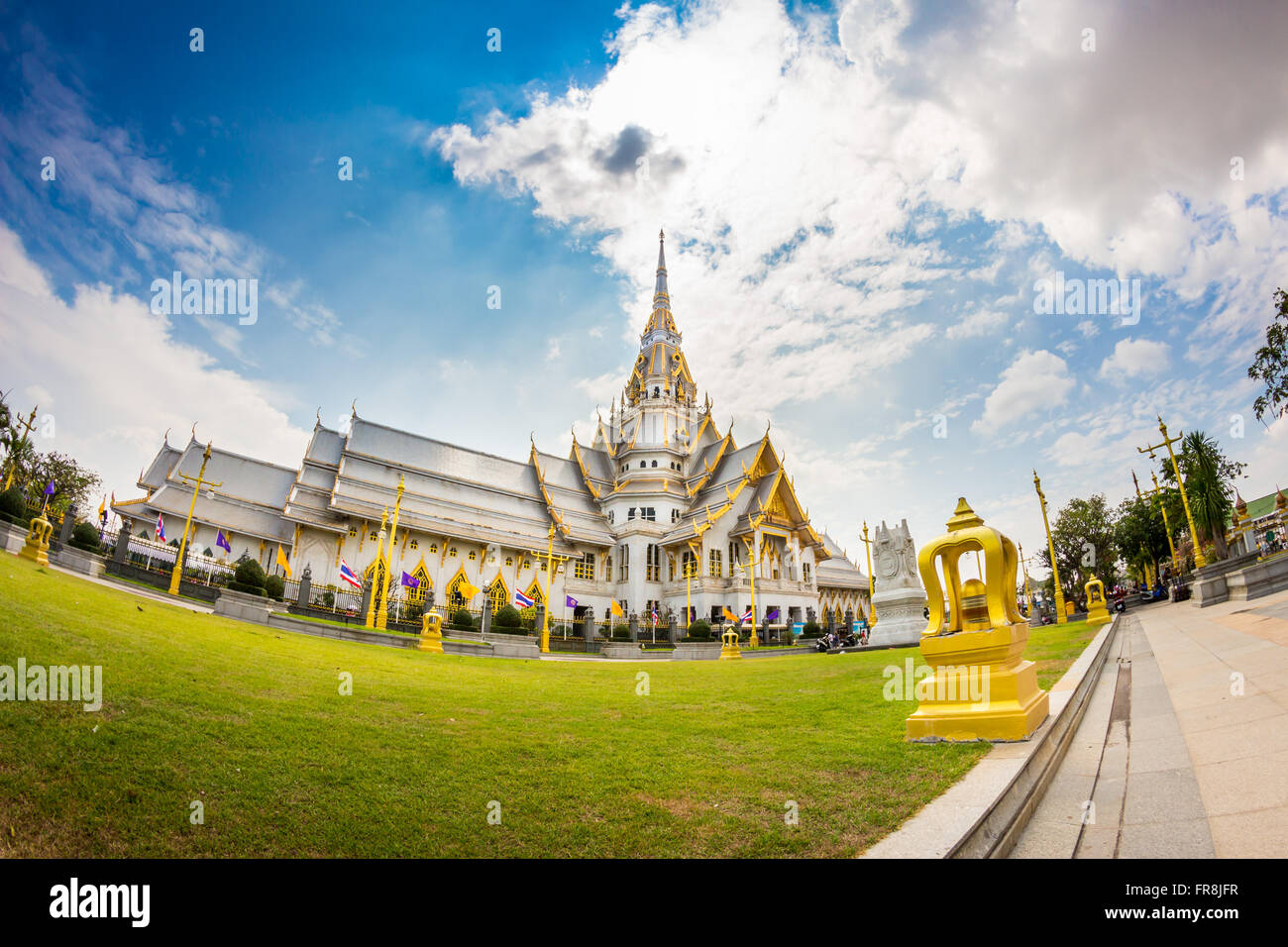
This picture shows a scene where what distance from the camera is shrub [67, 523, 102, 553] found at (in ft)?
64.7

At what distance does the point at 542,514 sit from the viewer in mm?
41438

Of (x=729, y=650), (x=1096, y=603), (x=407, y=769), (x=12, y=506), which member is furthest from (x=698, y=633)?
(x=407, y=769)

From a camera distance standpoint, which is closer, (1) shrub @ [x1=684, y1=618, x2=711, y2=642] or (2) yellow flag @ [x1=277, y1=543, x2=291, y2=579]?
(1) shrub @ [x1=684, y1=618, x2=711, y2=642]

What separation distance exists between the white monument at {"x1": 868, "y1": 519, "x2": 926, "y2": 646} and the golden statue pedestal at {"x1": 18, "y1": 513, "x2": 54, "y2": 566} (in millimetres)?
25850

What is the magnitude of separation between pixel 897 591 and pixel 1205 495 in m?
21.4

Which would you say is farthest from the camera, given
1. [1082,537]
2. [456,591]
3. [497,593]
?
[1082,537]

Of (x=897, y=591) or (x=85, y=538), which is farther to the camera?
(x=897, y=591)

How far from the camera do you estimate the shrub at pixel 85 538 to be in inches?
776

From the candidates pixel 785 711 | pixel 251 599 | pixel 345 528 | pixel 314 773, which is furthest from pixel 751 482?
pixel 314 773

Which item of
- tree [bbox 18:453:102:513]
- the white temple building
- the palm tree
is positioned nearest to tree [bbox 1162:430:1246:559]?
the palm tree

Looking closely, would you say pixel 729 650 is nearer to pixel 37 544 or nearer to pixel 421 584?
pixel 421 584

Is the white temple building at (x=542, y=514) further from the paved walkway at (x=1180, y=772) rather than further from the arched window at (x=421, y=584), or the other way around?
the paved walkway at (x=1180, y=772)

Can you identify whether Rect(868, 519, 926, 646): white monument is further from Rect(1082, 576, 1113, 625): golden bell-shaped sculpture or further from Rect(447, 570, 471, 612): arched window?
Rect(447, 570, 471, 612): arched window

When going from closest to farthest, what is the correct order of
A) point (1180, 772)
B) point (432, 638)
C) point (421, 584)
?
1. point (1180, 772)
2. point (432, 638)
3. point (421, 584)
